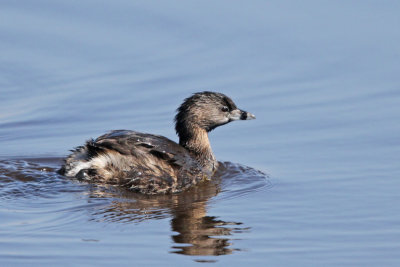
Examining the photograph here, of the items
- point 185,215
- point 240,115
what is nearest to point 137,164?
point 185,215

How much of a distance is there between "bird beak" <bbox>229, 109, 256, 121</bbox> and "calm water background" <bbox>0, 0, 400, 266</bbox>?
30cm

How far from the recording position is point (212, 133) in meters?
11.3

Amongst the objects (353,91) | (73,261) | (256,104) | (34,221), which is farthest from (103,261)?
(353,91)

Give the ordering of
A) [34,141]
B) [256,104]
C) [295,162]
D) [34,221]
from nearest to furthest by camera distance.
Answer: [34,221] → [295,162] → [34,141] → [256,104]

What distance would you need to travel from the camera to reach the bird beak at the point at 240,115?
414 inches

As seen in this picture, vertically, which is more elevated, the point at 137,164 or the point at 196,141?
the point at 196,141

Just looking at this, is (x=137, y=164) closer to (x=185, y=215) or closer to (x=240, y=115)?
(x=185, y=215)

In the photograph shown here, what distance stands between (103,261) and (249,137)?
4.14 meters

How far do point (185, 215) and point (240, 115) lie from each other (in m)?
2.40

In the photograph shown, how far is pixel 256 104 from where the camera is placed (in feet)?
37.7

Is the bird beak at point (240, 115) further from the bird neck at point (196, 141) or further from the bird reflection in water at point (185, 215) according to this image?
the bird reflection in water at point (185, 215)

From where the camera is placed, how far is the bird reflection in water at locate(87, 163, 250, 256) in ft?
24.6

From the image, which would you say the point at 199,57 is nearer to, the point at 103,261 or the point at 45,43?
the point at 45,43

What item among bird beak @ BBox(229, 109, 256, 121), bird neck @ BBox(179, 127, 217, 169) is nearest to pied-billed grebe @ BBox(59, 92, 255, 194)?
bird neck @ BBox(179, 127, 217, 169)
